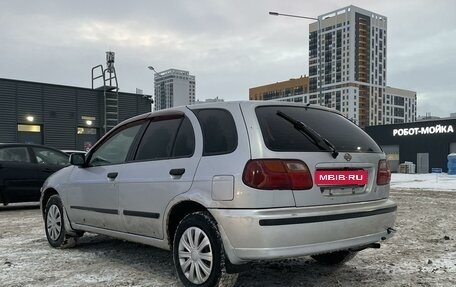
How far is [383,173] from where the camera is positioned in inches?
170

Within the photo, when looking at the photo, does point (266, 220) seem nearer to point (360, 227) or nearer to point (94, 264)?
point (360, 227)

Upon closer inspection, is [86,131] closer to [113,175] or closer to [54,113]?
[54,113]

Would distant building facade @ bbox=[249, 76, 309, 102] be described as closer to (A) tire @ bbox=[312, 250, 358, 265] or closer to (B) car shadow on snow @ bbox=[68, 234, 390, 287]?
(B) car shadow on snow @ bbox=[68, 234, 390, 287]

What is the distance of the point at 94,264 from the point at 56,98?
957 inches

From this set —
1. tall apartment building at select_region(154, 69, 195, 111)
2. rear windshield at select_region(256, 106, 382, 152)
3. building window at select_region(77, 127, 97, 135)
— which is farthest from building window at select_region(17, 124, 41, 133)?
rear windshield at select_region(256, 106, 382, 152)

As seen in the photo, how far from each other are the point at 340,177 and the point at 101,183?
2683mm

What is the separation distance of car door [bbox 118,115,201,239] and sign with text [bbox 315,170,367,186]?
1.06 m

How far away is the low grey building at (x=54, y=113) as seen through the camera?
2559cm

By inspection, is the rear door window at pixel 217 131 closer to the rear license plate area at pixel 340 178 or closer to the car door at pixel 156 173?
the car door at pixel 156 173

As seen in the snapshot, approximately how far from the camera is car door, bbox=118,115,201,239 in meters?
4.11

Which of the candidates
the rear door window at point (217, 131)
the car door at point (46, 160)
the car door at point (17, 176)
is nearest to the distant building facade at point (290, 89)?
the car door at point (46, 160)

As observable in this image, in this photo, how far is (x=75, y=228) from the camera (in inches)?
223

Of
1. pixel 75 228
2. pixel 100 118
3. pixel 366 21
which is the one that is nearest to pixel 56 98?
pixel 100 118

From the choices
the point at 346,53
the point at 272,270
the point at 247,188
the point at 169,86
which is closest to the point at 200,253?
the point at 247,188
